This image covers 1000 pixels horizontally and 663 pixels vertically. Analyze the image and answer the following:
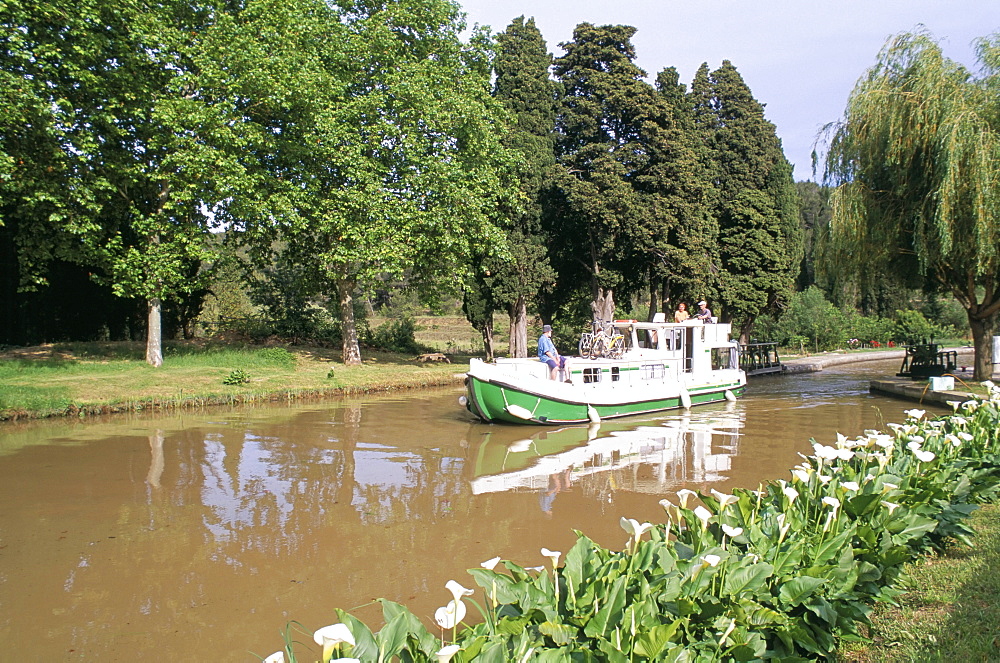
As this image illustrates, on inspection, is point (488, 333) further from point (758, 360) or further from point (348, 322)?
point (758, 360)

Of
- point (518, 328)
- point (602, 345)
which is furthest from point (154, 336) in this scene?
point (518, 328)

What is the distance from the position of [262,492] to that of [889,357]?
119ft

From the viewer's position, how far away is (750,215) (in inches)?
1224

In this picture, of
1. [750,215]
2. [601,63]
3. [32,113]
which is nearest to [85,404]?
[32,113]

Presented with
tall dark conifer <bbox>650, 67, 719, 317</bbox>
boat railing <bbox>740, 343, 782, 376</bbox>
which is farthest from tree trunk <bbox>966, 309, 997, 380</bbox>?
tall dark conifer <bbox>650, 67, 719, 317</bbox>

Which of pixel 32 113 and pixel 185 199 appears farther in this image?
pixel 185 199

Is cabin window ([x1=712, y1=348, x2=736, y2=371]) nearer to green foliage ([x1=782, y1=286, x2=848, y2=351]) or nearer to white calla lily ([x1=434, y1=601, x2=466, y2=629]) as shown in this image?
white calla lily ([x1=434, y1=601, x2=466, y2=629])

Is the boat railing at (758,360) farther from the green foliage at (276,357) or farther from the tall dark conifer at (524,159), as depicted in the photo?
the green foliage at (276,357)

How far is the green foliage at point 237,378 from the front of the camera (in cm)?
1892

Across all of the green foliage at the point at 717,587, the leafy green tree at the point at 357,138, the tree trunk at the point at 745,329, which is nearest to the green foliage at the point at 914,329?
the tree trunk at the point at 745,329

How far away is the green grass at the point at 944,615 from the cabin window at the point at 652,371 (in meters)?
12.1

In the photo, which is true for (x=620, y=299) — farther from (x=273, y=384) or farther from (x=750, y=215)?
(x=273, y=384)

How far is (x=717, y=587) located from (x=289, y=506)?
643 centimetres

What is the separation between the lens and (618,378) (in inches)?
673
